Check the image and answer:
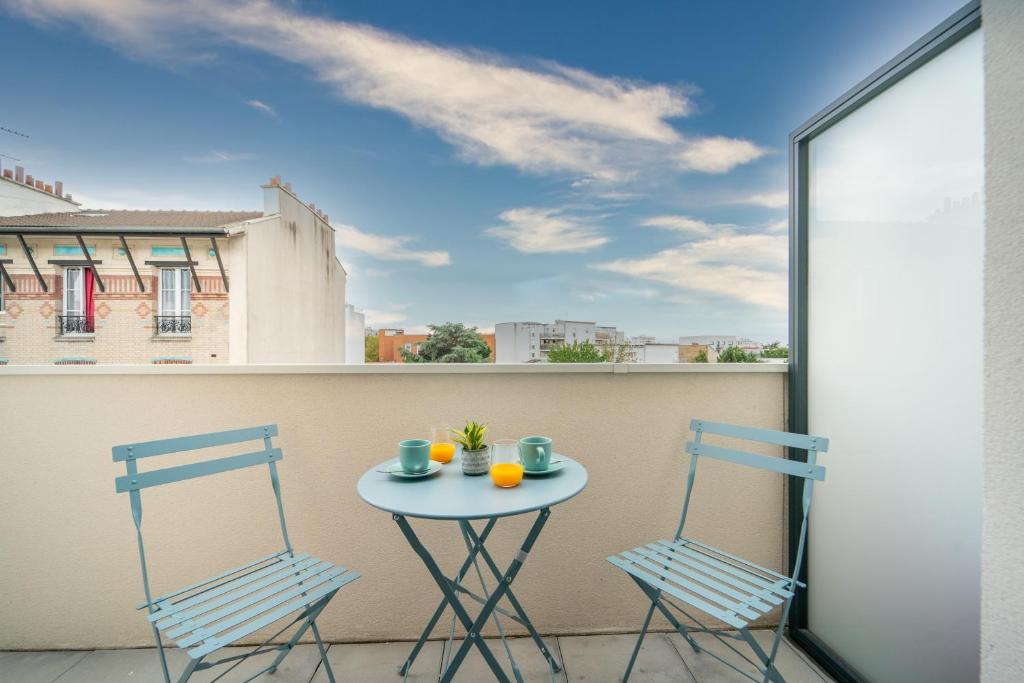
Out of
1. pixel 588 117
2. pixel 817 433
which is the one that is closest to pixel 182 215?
pixel 588 117

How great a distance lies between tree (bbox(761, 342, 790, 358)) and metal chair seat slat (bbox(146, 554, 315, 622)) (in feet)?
7.72

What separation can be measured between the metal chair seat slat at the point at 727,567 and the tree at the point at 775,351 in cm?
109

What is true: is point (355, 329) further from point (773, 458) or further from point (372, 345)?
point (773, 458)

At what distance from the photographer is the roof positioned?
7.79 meters

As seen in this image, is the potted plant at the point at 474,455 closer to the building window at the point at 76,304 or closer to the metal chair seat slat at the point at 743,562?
the metal chair seat slat at the point at 743,562

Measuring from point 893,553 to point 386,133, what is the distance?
1152cm

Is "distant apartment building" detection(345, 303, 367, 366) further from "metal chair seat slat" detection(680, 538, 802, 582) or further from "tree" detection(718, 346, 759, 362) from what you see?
"metal chair seat slat" detection(680, 538, 802, 582)

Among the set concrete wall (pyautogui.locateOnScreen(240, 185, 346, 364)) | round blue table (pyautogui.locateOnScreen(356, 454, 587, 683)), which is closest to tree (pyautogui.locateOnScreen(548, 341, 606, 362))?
round blue table (pyautogui.locateOnScreen(356, 454, 587, 683))

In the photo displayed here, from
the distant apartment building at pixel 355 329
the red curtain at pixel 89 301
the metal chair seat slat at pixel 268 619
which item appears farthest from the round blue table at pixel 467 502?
the red curtain at pixel 89 301

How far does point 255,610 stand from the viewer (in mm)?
1367

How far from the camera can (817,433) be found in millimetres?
2049

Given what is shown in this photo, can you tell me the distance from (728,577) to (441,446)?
112 centimetres

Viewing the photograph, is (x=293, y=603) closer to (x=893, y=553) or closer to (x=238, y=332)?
(x=893, y=553)

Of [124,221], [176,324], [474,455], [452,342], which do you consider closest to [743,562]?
[474,455]
